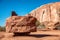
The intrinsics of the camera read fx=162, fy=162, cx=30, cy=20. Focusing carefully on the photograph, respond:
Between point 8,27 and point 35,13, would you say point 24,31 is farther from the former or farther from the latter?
point 35,13

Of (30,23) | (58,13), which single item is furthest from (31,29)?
(58,13)

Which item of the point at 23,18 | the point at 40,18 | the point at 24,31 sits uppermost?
the point at 40,18

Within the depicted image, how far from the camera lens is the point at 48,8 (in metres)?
102

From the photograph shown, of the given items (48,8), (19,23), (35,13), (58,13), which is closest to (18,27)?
(19,23)

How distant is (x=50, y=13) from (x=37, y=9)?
11436mm

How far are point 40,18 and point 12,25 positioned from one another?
88.5 m

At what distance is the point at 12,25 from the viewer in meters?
18.2

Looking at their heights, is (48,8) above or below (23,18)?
above

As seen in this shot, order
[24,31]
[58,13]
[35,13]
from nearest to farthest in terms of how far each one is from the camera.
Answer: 1. [24,31]
2. [58,13]
3. [35,13]

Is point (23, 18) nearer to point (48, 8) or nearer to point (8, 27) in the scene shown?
point (8, 27)

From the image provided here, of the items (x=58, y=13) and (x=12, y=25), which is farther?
(x=58, y=13)

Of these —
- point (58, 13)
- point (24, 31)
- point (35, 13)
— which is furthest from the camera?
point (35, 13)

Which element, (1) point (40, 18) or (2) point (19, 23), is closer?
(2) point (19, 23)

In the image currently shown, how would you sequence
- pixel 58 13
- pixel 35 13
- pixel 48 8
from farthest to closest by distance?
pixel 35 13, pixel 48 8, pixel 58 13
